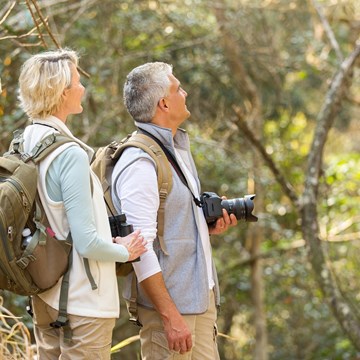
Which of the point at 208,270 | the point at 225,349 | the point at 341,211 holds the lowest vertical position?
the point at 225,349

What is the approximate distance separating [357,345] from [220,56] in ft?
17.9

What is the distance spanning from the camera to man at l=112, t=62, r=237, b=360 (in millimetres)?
3084

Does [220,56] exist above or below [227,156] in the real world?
above

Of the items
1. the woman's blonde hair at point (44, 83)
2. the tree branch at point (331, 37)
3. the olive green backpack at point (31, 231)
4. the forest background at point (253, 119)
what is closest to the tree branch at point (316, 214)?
the tree branch at point (331, 37)

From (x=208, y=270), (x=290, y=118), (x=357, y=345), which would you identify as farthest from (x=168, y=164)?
(x=290, y=118)

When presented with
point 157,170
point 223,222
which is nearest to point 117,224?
point 157,170

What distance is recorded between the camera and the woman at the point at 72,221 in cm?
281

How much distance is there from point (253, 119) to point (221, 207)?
717 cm

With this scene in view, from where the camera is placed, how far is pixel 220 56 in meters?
10.6

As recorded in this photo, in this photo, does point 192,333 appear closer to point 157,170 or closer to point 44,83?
point 157,170

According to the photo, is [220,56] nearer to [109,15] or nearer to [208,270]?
[109,15]

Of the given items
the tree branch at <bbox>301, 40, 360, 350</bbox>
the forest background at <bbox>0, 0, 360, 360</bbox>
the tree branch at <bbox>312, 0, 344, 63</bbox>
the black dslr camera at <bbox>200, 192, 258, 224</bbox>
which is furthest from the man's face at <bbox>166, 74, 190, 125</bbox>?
the forest background at <bbox>0, 0, 360, 360</bbox>

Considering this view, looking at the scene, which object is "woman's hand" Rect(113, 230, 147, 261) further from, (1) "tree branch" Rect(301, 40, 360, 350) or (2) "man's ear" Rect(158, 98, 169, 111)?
(1) "tree branch" Rect(301, 40, 360, 350)

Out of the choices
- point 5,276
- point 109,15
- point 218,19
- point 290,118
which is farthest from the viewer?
point 290,118
